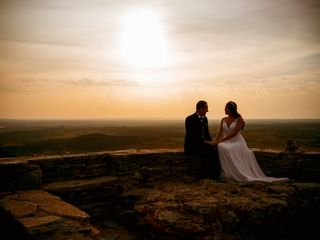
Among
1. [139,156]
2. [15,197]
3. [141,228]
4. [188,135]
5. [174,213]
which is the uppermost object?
[188,135]

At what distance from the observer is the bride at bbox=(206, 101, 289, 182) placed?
20.0ft

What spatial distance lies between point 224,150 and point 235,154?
265mm

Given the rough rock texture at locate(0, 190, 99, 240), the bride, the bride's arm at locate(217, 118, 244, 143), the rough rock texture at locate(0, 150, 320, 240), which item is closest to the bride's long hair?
the bride

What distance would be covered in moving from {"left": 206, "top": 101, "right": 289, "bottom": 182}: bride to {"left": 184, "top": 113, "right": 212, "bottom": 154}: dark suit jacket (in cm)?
25

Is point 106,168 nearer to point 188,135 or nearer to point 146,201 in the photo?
point 146,201

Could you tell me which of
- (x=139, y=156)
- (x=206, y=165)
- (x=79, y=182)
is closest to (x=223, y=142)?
(x=206, y=165)

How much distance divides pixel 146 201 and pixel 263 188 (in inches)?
86.4

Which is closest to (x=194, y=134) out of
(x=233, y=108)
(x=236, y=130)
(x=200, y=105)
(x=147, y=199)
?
(x=200, y=105)

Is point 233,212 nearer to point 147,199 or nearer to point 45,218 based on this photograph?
point 147,199

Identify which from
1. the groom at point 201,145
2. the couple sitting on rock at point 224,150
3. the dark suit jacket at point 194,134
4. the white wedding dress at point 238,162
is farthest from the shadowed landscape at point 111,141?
the dark suit jacket at point 194,134

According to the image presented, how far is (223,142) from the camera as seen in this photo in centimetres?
639

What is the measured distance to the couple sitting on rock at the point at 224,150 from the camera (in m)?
6.13

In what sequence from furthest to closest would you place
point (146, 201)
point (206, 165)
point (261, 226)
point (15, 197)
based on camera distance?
point (206, 165)
point (146, 201)
point (261, 226)
point (15, 197)

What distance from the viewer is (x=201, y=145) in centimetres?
621
